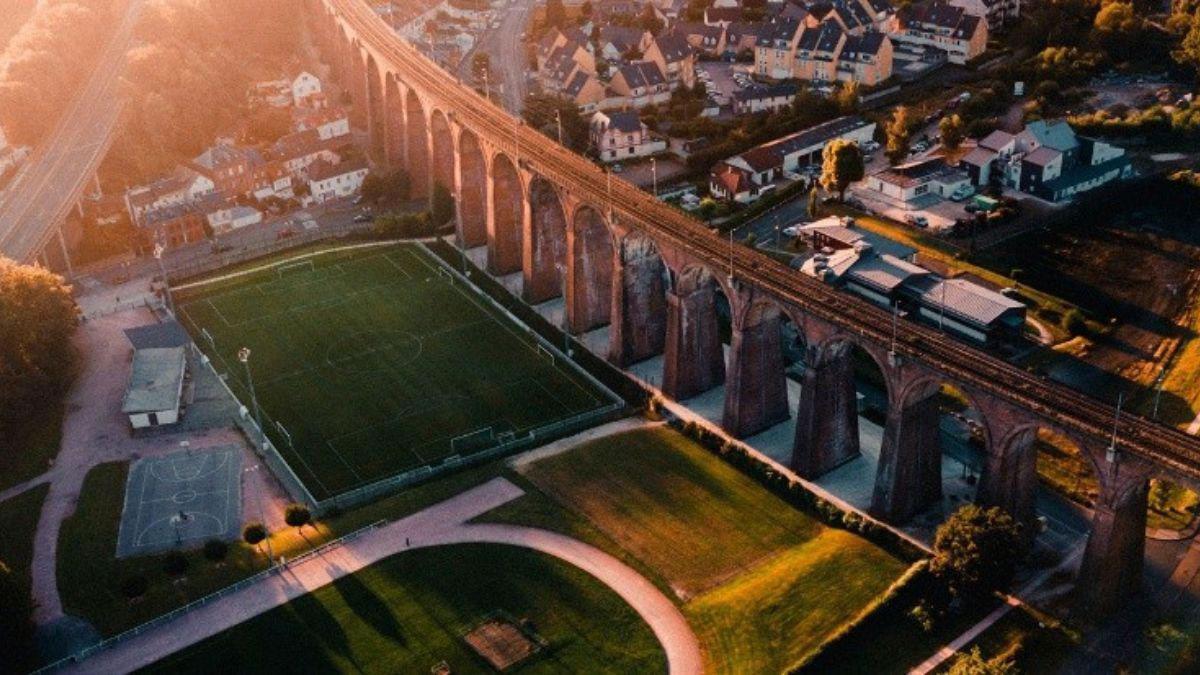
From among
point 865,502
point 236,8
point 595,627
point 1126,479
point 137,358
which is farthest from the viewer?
point 236,8

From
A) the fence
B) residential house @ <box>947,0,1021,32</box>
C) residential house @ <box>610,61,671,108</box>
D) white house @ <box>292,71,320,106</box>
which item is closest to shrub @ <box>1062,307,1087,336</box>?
the fence

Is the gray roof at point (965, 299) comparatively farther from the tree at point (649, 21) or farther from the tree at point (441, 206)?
the tree at point (649, 21)

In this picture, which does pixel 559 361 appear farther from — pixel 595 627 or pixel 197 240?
pixel 197 240

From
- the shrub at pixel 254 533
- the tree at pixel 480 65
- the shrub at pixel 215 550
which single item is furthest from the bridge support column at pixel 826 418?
the tree at pixel 480 65

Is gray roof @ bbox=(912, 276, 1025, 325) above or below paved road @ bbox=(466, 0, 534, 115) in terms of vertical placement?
below

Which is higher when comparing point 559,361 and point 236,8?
point 236,8

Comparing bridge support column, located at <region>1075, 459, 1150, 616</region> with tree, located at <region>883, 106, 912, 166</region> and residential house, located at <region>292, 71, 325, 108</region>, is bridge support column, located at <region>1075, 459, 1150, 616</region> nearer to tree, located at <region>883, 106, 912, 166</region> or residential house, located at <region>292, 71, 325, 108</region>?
tree, located at <region>883, 106, 912, 166</region>

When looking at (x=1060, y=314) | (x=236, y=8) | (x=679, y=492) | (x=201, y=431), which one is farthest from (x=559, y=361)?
(x=236, y=8)
